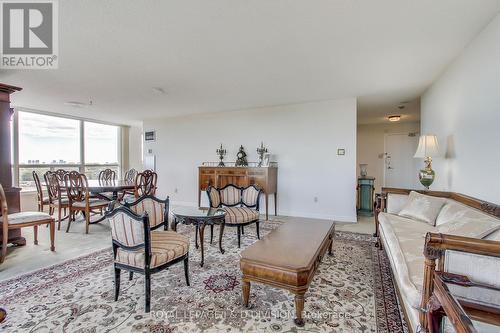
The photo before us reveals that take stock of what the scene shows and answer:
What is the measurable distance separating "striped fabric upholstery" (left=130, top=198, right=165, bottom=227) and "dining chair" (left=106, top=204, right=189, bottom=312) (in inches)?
15.4

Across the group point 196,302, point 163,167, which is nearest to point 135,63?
point 196,302

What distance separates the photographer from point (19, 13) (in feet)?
6.98

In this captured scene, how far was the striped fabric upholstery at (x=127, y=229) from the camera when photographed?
187 centimetres

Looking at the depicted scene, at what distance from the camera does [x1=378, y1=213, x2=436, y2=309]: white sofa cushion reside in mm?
1408

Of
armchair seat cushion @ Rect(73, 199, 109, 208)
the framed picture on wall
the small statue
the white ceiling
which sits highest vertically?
the white ceiling

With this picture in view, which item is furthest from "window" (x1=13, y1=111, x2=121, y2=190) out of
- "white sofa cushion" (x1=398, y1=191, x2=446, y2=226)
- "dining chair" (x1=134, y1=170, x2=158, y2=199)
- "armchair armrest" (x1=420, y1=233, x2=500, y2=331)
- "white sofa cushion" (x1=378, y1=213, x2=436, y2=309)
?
"white sofa cushion" (x1=398, y1=191, x2=446, y2=226)

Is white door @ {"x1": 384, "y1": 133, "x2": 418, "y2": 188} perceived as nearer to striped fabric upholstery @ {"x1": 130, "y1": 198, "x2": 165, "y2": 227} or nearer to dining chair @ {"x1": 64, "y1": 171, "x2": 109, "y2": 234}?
striped fabric upholstery @ {"x1": 130, "y1": 198, "x2": 165, "y2": 227}

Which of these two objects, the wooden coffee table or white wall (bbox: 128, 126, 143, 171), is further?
white wall (bbox: 128, 126, 143, 171)

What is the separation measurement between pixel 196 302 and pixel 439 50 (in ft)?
12.1

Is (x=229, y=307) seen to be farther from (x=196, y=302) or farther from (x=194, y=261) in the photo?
(x=194, y=261)

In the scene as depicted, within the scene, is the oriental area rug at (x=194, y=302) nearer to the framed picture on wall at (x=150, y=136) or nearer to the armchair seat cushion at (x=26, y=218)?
the armchair seat cushion at (x=26, y=218)

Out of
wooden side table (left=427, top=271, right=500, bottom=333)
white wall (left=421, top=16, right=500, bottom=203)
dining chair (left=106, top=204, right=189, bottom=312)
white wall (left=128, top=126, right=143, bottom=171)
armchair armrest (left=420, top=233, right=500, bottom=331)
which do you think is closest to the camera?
wooden side table (left=427, top=271, right=500, bottom=333)

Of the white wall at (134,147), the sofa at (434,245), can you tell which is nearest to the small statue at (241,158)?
the sofa at (434,245)

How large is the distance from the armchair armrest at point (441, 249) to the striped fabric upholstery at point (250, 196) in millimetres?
2678
